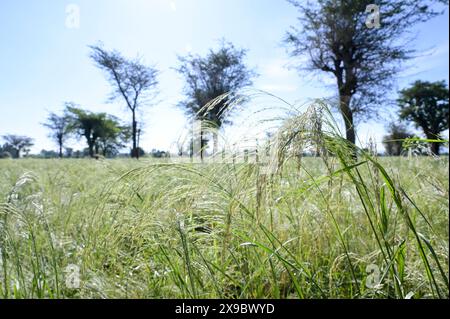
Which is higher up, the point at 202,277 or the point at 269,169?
the point at 269,169

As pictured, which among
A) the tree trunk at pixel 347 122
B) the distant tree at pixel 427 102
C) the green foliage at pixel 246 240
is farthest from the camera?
the distant tree at pixel 427 102

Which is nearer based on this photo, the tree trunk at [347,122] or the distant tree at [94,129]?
the tree trunk at [347,122]

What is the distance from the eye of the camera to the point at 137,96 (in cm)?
859

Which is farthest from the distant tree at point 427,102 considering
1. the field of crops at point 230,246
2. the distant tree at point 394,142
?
the field of crops at point 230,246

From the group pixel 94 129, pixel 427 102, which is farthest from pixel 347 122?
pixel 427 102

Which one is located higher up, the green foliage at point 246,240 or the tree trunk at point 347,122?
the tree trunk at point 347,122

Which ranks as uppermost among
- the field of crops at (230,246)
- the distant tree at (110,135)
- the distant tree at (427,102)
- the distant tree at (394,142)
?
the distant tree at (427,102)

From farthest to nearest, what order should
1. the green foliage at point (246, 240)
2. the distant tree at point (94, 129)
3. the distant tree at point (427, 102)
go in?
1. the distant tree at point (427, 102)
2. the distant tree at point (94, 129)
3. the green foliage at point (246, 240)

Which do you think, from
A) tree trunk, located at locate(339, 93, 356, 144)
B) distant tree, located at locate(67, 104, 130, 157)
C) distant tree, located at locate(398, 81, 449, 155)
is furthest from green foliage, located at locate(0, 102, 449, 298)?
distant tree, located at locate(398, 81, 449, 155)

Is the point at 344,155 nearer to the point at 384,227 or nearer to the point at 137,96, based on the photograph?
the point at 384,227

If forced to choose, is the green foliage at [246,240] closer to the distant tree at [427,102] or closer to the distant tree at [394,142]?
the distant tree at [394,142]
